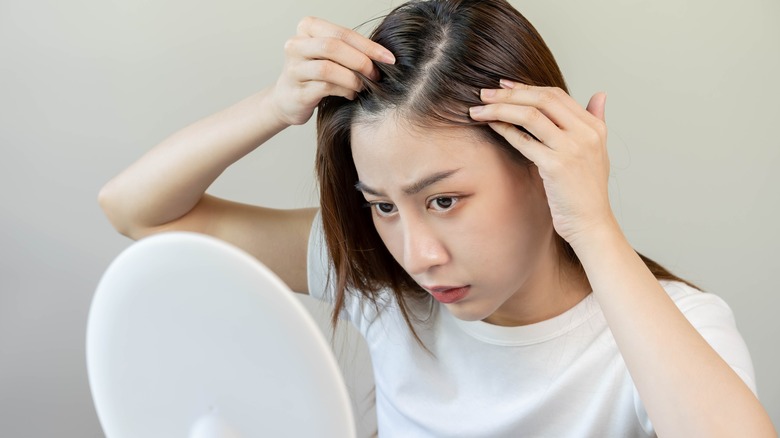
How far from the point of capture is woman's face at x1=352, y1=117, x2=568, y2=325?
3.56 ft

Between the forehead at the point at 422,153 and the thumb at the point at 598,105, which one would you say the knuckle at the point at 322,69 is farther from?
the thumb at the point at 598,105

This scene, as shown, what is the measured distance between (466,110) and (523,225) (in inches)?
6.2

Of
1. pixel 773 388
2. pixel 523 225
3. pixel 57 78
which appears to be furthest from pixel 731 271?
pixel 57 78

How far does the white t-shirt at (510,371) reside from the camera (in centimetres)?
126

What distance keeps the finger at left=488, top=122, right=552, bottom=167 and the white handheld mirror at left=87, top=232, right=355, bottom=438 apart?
0.43 meters

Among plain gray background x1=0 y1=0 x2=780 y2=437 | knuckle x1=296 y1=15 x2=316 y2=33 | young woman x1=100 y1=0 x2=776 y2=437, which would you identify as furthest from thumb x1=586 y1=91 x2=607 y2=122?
plain gray background x1=0 y1=0 x2=780 y2=437

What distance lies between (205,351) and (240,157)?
2.17ft

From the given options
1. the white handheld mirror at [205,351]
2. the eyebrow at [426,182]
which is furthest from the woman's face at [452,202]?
the white handheld mirror at [205,351]

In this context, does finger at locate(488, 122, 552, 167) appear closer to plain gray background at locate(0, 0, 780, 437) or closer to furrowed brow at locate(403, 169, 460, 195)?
furrowed brow at locate(403, 169, 460, 195)

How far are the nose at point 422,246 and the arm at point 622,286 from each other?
0.46 ft

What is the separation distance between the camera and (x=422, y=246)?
1.10 m

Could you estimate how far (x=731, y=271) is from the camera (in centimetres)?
209

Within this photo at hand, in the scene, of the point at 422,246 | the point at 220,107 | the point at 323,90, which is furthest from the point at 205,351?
the point at 220,107

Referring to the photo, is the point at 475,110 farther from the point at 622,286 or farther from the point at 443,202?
the point at 622,286
